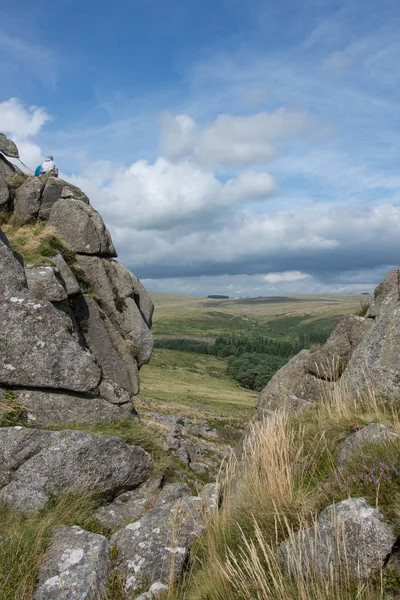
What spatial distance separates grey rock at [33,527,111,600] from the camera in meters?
7.31

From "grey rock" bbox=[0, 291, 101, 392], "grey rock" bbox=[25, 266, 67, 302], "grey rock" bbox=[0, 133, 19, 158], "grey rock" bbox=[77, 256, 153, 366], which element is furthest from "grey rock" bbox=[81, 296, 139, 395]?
"grey rock" bbox=[0, 133, 19, 158]

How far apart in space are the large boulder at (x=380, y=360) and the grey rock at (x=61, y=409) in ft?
25.1

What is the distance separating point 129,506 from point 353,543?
6.52 meters

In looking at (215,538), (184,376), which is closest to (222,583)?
(215,538)

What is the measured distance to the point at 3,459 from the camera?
10164 mm

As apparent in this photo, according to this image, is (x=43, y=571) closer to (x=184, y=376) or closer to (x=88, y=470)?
(x=88, y=470)

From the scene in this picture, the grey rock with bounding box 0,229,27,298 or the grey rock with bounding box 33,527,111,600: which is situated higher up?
the grey rock with bounding box 0,229,27,298

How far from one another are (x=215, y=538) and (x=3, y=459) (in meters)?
5.83

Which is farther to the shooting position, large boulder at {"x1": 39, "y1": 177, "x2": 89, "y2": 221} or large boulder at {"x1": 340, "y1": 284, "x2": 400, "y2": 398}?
large boulder at {"x1": 39, "y1": 177, "x2": 89, "y2": 221}

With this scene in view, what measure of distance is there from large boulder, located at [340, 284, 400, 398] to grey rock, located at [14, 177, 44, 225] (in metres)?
17.4

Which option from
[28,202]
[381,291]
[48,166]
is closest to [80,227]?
[28,202]

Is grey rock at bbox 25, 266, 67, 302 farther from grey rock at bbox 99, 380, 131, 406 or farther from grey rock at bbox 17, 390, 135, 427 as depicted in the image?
grey rock at bbox 17, 390, 135, 427

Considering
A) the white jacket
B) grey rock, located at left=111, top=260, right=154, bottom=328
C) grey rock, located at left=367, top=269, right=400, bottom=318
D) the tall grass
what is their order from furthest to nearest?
the white jacket < grey rock, located at left=111, top=260, right=154, bottom=328 < grey rock, located at left=367, top=269, right=400, bottom=318 < the tall grass

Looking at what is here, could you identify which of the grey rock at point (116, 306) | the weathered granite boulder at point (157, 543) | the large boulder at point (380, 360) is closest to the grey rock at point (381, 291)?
the large boulder at point (380, 360)
